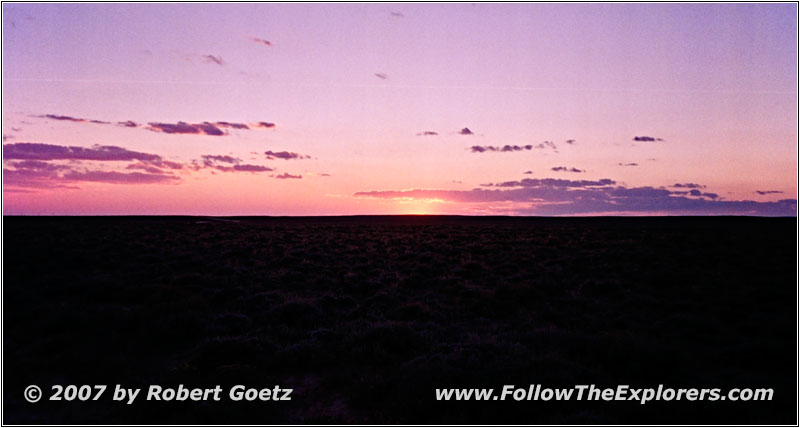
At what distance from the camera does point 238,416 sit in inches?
241

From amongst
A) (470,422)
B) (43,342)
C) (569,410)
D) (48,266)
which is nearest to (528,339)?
(569,410)

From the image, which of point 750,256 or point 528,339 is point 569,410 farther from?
point 750,256

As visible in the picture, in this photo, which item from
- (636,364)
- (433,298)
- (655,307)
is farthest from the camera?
(433,298)

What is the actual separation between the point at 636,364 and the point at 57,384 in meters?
8.67

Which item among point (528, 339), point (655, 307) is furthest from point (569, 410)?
point (655, 307)

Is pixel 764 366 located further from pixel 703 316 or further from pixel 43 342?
pixel 43 342

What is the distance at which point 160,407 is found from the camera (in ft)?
20.9

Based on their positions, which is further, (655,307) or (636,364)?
(655,307)

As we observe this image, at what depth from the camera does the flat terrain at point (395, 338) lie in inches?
248

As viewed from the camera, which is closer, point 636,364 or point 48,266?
point 636,364

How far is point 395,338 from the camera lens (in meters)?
8.76

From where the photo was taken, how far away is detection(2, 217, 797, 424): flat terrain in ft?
20.7

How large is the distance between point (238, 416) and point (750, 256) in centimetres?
2433

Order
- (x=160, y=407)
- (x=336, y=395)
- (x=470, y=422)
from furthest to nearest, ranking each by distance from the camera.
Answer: (x=336, y=395) < (x=160, y=407) < (x=470, y=422)
